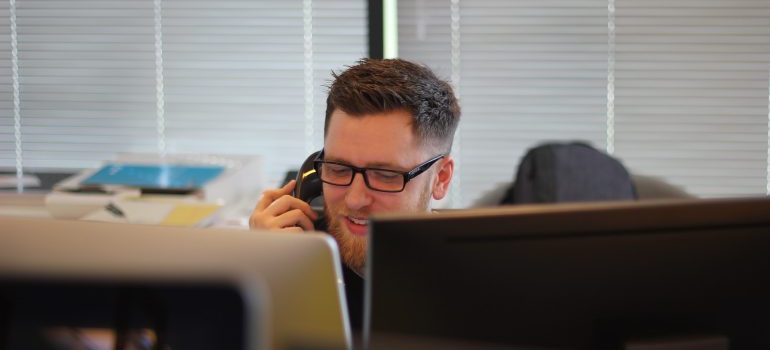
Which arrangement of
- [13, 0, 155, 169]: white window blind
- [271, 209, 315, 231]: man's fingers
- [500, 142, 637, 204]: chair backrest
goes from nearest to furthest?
[271, 209, 315, 231]: man's fingers → [500, 142, 637, 204]: chair backrest → [13, 0, 155, 169]: white window blind

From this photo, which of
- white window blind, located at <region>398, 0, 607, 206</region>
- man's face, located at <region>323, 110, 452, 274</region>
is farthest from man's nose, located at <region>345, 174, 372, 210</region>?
white window blind, located at <region>398, 0, 607, 206</region>

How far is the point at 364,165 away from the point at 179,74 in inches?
74.6

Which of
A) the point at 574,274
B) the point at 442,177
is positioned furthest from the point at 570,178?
the point at 574,274

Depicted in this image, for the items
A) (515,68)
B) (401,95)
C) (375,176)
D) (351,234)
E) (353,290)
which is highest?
(515,68)

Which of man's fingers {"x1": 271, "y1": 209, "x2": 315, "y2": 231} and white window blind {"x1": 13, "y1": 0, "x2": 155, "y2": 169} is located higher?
white window blind {"x1": 13, "y1": 0, "x2": 155, "y2": 169}

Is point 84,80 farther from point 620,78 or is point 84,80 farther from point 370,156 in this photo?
point 370,156

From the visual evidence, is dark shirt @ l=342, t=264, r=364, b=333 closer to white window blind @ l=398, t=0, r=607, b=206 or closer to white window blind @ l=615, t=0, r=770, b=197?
white window blind @ l=398, t=0, r=607, b=206

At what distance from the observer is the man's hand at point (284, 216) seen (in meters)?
1.84

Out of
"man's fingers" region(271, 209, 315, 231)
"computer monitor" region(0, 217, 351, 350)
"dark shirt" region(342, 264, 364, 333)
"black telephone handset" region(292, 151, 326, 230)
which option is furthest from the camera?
"black telephone handset" region(292, 151, 326, 230)

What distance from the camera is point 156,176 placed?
9.68 feet

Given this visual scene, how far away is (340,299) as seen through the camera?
1.04 metres

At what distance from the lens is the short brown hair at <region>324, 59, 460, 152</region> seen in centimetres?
180

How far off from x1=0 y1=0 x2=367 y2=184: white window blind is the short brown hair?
1527 millimetres

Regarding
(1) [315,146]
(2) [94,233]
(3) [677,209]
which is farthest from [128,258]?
(1) [315,146]
